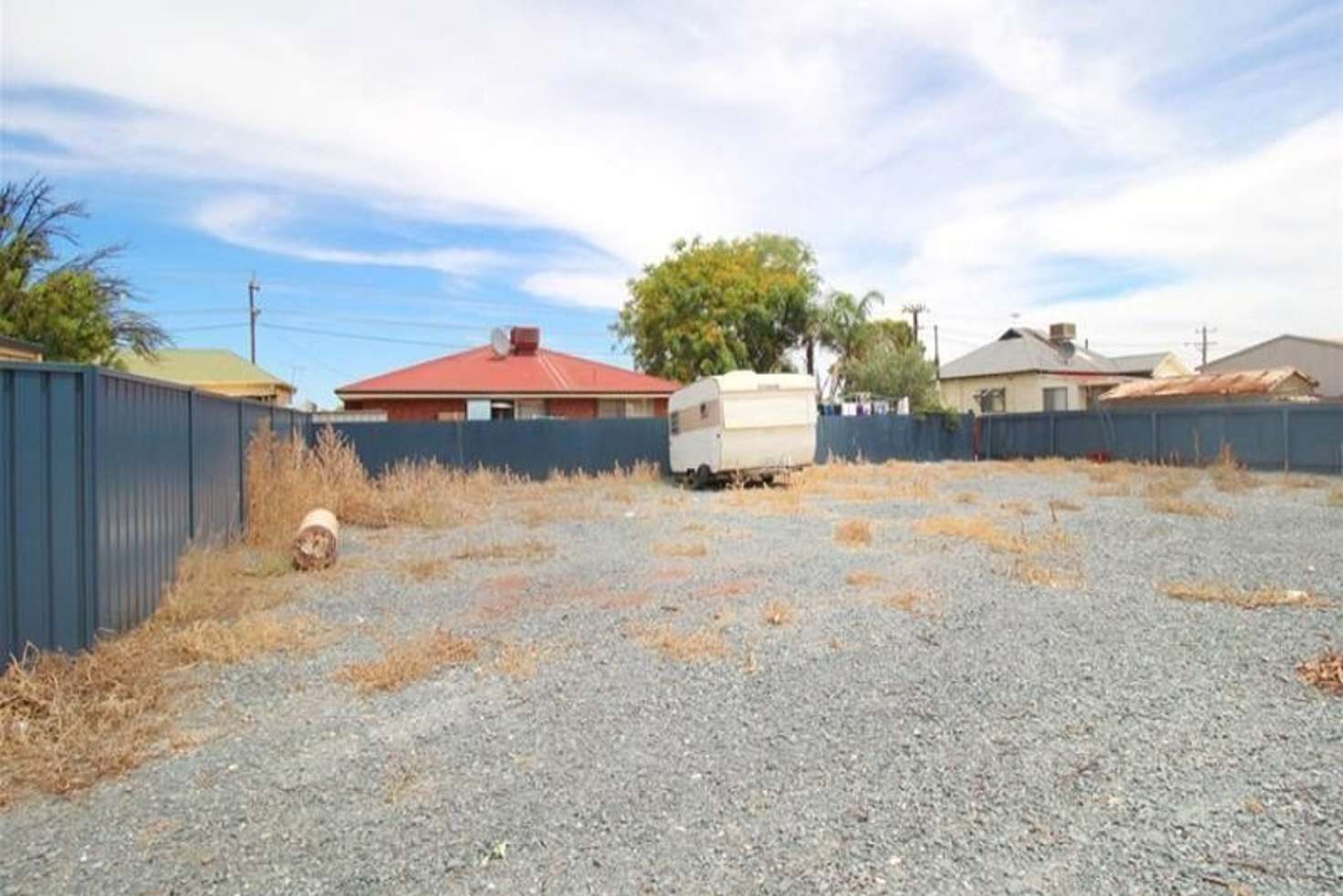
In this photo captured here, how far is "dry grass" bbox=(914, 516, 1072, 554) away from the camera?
30.1 feet

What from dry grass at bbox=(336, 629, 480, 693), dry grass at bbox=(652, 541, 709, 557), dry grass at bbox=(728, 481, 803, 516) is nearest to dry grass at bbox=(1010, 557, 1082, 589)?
dry grass at bbox=(652, 541, 709, 557)

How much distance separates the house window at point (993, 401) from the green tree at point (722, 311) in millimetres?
12014

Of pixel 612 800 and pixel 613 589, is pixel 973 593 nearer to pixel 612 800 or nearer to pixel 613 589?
pixel 613 589

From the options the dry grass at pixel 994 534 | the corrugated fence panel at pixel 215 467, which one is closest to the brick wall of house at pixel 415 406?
the corrugated fence panel at pixel 215 467

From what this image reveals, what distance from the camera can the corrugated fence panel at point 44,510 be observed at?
4.78 m

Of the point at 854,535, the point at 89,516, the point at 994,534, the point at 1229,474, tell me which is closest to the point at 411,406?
the point at 854,535

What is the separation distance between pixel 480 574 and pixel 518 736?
15.0ft

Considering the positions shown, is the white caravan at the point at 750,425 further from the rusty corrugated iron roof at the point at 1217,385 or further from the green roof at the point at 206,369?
the green roof at the point at 206,369

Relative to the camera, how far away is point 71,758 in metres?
3.80

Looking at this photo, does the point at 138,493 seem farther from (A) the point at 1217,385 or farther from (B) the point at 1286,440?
(A) the point at 1217,385

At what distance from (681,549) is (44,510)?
6.32 m

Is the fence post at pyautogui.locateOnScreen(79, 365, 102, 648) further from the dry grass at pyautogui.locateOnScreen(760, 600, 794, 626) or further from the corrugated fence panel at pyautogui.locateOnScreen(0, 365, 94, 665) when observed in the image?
the dry grass at pyautogui.locateOnScreen(760, 600, 794, 626)

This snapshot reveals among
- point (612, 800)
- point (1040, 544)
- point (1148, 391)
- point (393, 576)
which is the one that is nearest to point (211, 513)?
point (393, 576)

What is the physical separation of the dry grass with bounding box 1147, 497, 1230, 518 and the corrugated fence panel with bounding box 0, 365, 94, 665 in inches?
539
